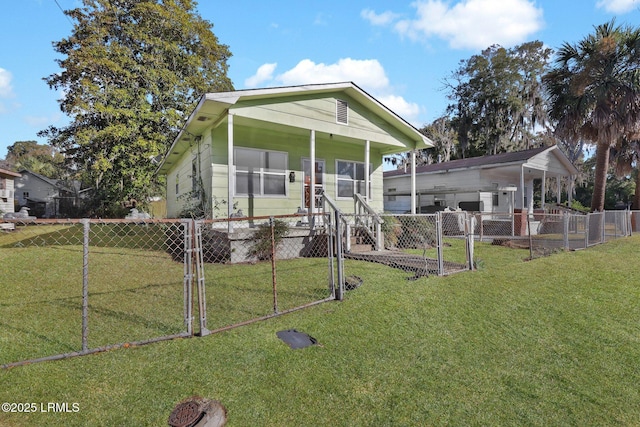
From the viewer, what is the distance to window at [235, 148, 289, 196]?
1003cm

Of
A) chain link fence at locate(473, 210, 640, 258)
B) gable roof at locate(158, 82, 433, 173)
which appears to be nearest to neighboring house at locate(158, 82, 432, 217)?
gable roof at locate(158, 82, 433, 173)

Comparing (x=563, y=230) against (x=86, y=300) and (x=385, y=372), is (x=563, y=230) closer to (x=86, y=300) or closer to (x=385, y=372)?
(x=385, y=372)

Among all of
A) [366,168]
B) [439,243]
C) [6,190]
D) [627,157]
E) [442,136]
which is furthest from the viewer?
[442,136]

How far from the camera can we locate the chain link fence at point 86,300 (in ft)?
11.0

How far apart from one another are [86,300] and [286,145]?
27.6 feet

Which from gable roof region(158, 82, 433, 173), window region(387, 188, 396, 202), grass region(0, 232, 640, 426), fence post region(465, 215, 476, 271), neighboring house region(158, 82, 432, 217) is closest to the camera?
grass region(0, 232, 640, 426)

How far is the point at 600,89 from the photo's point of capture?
14.4m

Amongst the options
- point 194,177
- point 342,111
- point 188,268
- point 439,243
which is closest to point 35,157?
Answer: point 194,177

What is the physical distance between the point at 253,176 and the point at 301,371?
25.7 feet

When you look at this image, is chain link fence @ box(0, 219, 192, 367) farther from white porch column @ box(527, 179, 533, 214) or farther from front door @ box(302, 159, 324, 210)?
white porch column @ box(527, 179, 533, 214)

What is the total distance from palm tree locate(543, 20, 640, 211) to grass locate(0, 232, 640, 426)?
13.5m

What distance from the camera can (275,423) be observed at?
2373 millimetres

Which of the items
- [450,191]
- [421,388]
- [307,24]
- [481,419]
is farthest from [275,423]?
[450,191]

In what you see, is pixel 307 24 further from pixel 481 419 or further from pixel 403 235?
pixel 481 419
